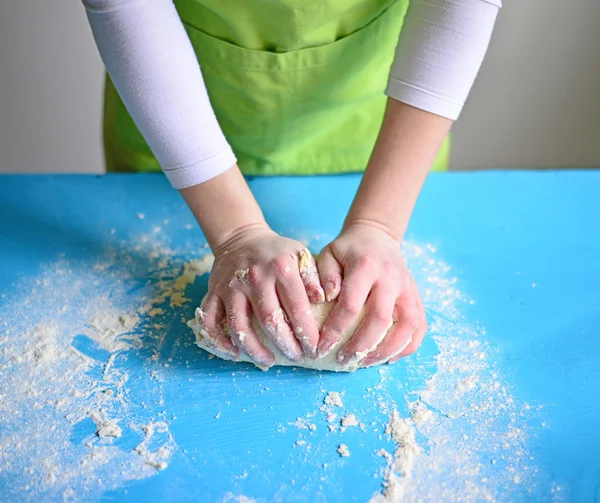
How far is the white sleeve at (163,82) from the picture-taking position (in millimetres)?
658

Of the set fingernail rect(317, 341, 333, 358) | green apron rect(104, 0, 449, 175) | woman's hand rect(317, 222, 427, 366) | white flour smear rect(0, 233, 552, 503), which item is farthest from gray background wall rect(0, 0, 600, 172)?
fingernail rect(317, 341, 333, 358)

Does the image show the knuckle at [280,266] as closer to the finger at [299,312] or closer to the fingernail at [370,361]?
the finger at [299,312]

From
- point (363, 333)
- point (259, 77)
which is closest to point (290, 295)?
point (363, 333)

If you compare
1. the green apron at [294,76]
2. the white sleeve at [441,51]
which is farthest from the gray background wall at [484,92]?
the white sleeve at [441,51]

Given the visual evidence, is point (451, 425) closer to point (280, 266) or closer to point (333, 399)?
point (333, 399)

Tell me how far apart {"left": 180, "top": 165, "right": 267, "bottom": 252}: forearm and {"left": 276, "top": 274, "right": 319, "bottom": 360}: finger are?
0.11m

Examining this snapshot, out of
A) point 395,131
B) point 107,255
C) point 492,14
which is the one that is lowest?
point 107,255

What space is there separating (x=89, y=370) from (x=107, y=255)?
0.64 feet

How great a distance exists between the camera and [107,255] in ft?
2.67

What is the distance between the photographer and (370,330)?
642 millimetres

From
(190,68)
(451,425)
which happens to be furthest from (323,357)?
(190,68)

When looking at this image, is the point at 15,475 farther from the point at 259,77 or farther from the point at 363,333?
the point at 259,77

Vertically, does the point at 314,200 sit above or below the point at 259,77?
below

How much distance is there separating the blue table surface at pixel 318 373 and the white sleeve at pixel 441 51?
0.65 feet
